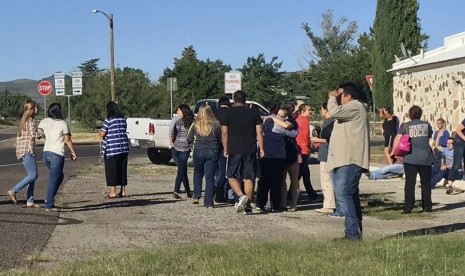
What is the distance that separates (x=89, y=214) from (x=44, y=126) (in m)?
1.57

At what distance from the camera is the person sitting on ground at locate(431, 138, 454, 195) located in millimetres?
15750

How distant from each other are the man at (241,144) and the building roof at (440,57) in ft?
28.6

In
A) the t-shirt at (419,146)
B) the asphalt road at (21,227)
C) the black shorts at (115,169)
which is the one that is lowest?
the asphalt road at (21,227)

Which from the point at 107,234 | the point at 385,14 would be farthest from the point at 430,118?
the point at 385,14

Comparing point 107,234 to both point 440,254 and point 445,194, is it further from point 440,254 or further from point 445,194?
point 445,194

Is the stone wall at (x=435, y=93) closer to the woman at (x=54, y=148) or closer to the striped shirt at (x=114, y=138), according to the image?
the striped shirt at (x=114, y=138)

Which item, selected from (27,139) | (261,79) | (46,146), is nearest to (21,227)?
(46,146)

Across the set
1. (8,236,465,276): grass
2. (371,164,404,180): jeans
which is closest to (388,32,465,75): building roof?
(371,164,404,180): jeans

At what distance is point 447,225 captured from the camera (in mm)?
10945

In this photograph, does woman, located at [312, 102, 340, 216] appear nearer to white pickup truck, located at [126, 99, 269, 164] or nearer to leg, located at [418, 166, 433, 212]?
leg, located at [418, 166, 433, 212]

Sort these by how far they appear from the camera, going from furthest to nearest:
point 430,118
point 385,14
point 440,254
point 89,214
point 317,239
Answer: point 385,14
point 430,118
point 89,214
point 317,239
point 440,254

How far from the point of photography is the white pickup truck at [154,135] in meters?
23.7

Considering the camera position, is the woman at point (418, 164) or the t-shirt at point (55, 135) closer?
the t-shirt at point (55, 135)

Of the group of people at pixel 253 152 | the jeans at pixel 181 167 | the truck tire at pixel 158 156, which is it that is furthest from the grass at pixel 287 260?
the truck tire at pixel 158 156
